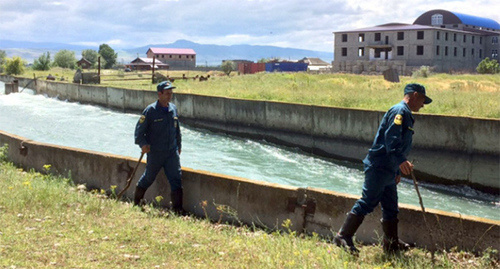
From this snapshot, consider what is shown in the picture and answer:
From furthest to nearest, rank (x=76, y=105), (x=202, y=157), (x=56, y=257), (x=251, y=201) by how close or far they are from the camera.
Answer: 1. (x=76, y=105)
2. (x=202, y=157)
3. (x=251, y=201)
4. (x=56, y=257)

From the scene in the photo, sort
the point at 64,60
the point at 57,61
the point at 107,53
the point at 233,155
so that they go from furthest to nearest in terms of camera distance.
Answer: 1. the point at 107,53
2. the point at 64,60
3. the point at 57,61
4. the point at 233,155

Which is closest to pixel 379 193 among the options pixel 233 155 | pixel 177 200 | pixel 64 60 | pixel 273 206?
pixel 273 206

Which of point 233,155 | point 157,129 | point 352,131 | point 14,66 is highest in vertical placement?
point 14,66

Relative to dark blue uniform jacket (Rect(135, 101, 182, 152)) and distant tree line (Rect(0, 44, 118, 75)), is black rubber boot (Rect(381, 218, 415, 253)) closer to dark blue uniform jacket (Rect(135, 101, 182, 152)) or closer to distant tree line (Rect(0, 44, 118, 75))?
dark blue uniform jacket (Rect(135, 101, 182, 152))

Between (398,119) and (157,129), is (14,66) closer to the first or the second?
(157,129)

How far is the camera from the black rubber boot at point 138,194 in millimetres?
7815

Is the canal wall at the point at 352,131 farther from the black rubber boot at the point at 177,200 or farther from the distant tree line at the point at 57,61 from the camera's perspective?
the distant tree line at the point at 57,61

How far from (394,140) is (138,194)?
162 inches

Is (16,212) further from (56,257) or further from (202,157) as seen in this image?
(202,157)

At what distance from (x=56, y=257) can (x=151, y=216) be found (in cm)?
210

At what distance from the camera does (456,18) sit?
279ft

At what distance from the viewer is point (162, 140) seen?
7.54m

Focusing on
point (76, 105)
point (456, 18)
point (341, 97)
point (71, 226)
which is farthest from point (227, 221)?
point (456, 18)

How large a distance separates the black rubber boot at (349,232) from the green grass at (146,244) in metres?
0.12
